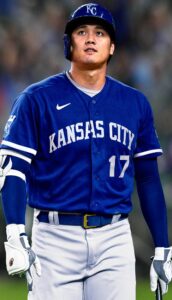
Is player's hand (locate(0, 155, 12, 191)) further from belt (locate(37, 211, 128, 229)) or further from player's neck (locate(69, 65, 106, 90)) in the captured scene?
player's neck (locate(69, 65, 106, 90))

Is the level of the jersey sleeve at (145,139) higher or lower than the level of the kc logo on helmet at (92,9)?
lower

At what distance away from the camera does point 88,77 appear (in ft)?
15.9

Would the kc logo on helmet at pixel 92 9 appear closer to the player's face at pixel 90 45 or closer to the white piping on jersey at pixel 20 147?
the player's face at pixel 90 45

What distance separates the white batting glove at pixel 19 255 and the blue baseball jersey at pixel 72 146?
277 millimetres

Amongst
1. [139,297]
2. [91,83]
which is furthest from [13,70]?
[91,83]

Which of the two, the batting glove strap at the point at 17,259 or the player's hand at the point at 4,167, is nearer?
the batting glove strap at the point at 17,259

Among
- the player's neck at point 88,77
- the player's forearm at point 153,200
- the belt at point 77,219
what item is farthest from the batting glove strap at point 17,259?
the player's neck at point 88,77

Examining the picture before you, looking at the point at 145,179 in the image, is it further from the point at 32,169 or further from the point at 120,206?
the point at 32,169

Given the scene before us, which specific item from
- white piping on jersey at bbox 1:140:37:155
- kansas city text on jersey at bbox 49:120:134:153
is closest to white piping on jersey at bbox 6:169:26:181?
white piping on jersey at bbox 1:140:37:155

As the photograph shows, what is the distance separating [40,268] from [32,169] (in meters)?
0.57

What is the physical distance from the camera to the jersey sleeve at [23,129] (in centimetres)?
455

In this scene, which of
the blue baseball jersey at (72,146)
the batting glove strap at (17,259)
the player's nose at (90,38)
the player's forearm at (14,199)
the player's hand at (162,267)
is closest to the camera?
the batting glove strap at (17,259)

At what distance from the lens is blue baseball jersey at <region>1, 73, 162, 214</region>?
4.61 m

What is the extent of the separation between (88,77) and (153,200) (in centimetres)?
74
